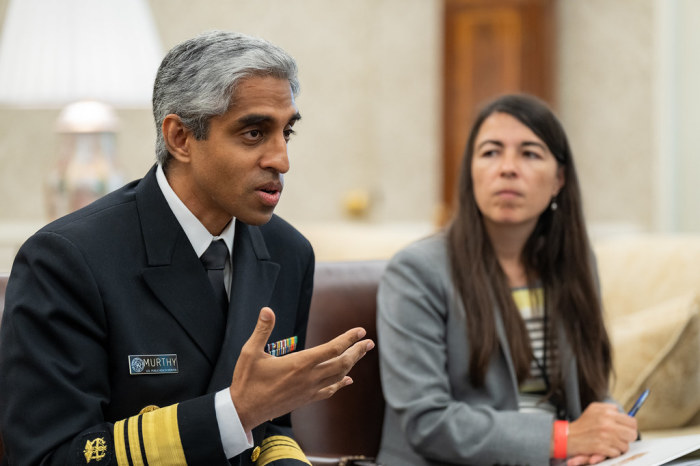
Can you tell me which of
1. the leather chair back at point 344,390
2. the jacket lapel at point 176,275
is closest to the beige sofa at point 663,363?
the leather chair back at point 344,390

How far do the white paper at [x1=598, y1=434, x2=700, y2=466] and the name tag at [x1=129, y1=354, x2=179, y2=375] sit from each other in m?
0.80

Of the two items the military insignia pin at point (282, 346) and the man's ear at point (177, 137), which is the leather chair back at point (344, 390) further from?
the man's ear at point (177, 137)

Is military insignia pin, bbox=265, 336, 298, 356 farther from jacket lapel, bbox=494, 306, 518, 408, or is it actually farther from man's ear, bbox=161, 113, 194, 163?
jacket lapel, bbox=494, 306, 518, 408

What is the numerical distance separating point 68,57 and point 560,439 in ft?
5.64

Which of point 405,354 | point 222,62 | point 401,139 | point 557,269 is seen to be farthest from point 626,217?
point 222,62

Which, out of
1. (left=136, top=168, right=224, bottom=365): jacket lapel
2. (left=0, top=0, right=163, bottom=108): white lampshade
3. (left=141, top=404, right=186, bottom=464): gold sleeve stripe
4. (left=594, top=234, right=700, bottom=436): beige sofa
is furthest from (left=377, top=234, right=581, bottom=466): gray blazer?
(left=0, top=0, right=163, bottom=108): white lampshade

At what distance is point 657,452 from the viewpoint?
1539mm

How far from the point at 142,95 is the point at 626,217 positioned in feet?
10.4

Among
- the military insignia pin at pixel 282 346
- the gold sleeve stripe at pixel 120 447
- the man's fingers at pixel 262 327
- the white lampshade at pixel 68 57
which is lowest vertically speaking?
the gold sleeve stripe at pixel 120 447

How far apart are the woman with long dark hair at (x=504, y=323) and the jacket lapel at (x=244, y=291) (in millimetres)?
565

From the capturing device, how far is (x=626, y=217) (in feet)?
16.0

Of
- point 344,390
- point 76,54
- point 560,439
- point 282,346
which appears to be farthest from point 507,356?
point 76,54

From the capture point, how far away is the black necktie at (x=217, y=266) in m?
1.34

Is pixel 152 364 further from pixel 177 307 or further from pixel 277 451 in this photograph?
pixel 277 451
